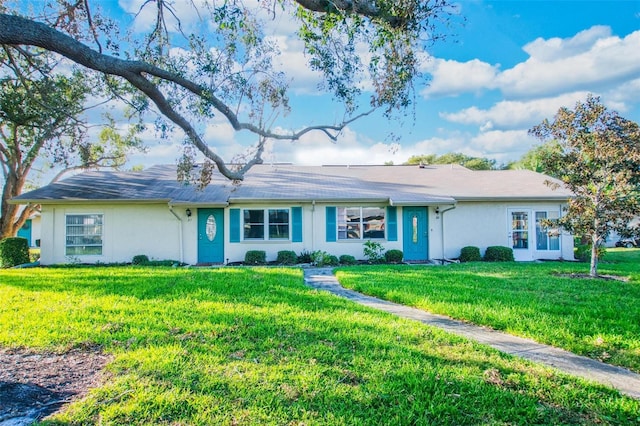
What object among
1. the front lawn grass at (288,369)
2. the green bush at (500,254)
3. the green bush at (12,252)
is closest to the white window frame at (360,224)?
the green bush at (500,254)

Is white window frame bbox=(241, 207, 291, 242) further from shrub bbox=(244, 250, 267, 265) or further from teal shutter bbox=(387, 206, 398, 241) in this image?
teal shutter bbox=(387, 206, 398, 241)

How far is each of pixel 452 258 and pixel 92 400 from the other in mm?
14109

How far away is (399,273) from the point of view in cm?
1073

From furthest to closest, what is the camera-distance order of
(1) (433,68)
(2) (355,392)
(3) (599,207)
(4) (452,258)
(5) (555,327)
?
1. (4) (452,258)
2. (3) (599,207)
3. (1) (433,68)
4. (5) (555,327)
5. (2) (355,392)

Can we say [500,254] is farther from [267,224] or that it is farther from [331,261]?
[267,224]

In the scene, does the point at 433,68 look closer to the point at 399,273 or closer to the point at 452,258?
the point at 399,273

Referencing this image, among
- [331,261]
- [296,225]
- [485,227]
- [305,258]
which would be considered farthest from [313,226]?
[485,227]

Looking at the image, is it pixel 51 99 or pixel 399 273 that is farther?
pixel 399 273

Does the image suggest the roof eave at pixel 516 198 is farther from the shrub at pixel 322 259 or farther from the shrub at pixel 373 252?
the shrub at pixel 322 259

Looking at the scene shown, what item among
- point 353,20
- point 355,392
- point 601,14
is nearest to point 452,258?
point 601,14

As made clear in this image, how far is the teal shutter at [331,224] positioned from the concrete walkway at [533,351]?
7559 millimetres

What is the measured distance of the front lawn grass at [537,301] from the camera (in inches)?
191

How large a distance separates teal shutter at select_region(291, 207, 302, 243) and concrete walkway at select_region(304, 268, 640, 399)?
25.3 ft

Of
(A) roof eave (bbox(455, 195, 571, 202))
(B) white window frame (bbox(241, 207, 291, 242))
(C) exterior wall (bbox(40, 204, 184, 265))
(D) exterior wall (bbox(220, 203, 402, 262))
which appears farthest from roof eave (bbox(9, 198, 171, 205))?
(A) roof eave (bbox(455, 195, 571, 202))
